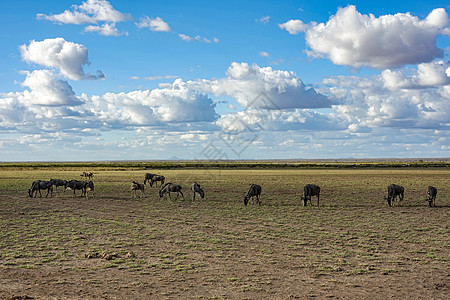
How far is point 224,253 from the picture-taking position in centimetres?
1494

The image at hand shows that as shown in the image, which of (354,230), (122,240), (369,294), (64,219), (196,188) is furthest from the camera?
(196,188)

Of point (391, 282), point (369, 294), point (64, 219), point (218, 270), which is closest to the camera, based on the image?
point (369, 294)

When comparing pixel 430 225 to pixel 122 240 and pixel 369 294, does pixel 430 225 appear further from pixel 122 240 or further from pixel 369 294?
pixel 122 240

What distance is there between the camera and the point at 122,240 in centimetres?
1714

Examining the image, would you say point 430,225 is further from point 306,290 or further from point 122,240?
point 122,240

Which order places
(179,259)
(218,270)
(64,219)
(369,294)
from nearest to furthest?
1. (369,294)
2. (218,270)
3. (179,259)
4. (64,219)

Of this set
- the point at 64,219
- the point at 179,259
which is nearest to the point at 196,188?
the point at 64,219

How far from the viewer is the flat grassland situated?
11055mm

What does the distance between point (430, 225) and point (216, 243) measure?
11.3 m

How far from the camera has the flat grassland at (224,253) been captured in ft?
36.3

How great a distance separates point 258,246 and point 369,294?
19.5 ft

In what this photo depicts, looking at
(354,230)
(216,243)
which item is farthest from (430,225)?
(216,243)

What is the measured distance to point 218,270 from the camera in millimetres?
12781

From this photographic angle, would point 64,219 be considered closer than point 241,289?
No
